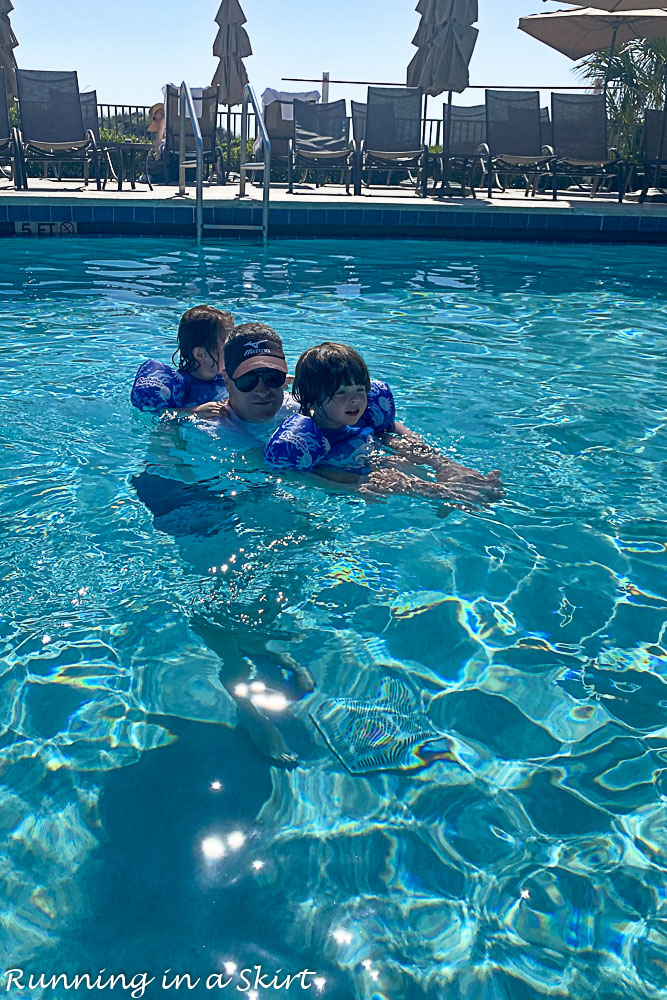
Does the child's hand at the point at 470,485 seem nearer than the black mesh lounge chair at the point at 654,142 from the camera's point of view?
Yes

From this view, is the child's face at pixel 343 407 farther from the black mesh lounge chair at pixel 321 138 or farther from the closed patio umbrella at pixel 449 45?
the closed patio umbrella at pixel 449 45

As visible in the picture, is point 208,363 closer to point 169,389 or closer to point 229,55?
point 169,389

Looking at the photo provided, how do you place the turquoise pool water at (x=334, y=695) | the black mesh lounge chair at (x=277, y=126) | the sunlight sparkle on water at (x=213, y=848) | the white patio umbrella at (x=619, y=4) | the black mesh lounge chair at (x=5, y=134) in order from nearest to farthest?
the turquoise pool water at (x=334, y=695)
the sunlight sparkle on water at (x=213, y=848)
the black mesh lounge chair at (x=5, y=134)
the white patio umbrella at (x=619, y=4)
the black mesh lounge chair at (x=277, y=126)

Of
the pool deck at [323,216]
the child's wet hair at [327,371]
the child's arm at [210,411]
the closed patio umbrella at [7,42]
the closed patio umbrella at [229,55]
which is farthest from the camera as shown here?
the closed patio umbrella at [229,55]

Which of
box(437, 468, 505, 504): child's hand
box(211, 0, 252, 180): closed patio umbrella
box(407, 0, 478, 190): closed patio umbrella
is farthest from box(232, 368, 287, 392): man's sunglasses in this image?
box(211, 0, 252, 180): closed patio umbrella

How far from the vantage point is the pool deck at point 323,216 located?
34.6 feet

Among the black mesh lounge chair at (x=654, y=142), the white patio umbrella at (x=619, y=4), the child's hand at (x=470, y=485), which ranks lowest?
the child's hand at (x=470, y=485)

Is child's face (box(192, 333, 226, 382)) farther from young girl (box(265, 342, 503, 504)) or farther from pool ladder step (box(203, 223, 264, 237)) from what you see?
pool ladder step (box(203, 223, 264, 237))

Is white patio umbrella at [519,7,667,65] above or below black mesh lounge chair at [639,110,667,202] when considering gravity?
above

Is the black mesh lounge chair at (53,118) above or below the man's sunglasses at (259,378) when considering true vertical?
above

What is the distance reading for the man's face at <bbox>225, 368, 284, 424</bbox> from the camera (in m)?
3.59

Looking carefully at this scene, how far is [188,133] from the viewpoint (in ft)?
44.2

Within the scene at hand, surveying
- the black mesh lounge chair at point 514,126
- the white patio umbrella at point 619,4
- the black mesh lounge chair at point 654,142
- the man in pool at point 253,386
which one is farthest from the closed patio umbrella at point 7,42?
the man in pool at point 253,386

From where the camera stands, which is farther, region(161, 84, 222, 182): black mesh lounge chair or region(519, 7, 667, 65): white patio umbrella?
region(519, 7, 667, 65): white patio umbrella
